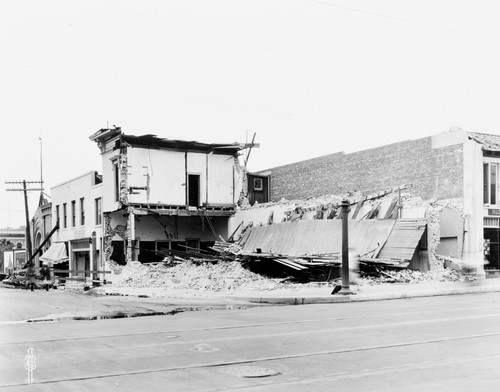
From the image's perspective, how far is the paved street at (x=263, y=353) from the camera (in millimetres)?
6793

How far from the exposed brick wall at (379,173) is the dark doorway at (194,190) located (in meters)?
5.95

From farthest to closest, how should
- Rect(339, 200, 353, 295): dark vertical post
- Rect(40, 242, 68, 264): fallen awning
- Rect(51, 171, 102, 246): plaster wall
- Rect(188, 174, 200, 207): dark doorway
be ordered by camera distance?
Rect(40, 242, 68, 264): fallen awning → Rect(51, 171, 102, 246): plaster wall → Rect(188, 174, 200, 207): dark doorway → Rect(339, 200, 353, 295): dark vertical post

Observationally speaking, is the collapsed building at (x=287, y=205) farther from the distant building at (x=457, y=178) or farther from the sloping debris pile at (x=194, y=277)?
the sloping debris pile at (x=194, y=277)

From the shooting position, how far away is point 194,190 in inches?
1544

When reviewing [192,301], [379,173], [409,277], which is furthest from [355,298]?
[379,173]

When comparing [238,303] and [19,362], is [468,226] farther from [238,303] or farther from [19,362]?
[19,362]

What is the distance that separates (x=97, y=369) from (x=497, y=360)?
4788 mm

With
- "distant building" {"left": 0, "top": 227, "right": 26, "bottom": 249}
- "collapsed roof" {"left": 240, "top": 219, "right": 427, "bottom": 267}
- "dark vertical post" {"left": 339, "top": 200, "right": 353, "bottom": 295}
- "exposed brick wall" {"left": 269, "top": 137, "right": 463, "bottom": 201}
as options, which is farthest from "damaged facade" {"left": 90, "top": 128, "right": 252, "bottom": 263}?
"distant building" {"left": 0, "top": 227, "right": 26, "bottom": 249}

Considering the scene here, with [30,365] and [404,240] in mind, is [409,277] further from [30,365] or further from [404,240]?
[30,365]

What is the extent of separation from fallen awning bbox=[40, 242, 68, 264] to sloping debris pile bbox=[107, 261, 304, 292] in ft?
37.5

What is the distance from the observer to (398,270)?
26734 mm

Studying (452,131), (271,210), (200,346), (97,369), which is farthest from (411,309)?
(271,210)

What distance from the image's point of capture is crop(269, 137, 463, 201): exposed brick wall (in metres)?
29.2

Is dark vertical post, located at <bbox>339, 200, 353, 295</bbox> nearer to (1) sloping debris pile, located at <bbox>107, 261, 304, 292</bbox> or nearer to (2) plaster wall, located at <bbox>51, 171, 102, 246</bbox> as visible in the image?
(1) sloping debris pile, located at <bbox>107, 261, 304, 292</bbox>
